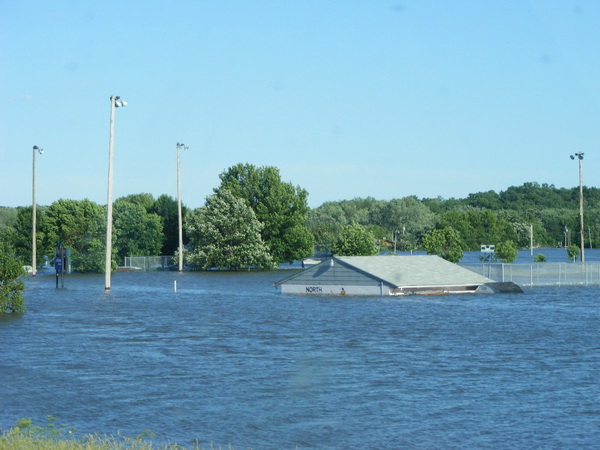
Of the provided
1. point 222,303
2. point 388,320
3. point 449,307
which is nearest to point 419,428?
point 388,320

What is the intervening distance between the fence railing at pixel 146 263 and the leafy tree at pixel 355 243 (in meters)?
25.5

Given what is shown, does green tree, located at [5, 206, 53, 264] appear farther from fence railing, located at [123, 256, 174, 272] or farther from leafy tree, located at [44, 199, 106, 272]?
fence railing, located at [123, 256, 174, 272]

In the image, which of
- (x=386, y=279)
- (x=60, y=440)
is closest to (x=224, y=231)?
(x=386, y=279)

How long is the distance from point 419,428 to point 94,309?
3770cm

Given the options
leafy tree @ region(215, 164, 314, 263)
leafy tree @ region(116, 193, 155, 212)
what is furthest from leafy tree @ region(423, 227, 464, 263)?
leafy tree @ region(116, 193, 155, 212)

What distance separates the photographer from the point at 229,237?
11631 centimetres

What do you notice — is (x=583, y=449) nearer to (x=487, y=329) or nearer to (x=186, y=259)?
(x=487, y=329)

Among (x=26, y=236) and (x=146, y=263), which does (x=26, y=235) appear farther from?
(x=146, y=263)

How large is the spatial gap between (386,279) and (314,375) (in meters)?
38.2

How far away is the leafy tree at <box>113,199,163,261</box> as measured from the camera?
125 meters

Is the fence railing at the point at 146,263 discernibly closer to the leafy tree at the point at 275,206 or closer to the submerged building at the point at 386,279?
the leafy tree at the point at 275,206

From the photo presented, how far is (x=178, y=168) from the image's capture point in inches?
4557

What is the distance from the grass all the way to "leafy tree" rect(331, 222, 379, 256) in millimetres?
87454

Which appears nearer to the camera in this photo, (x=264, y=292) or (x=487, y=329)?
(x=487, y=329)
